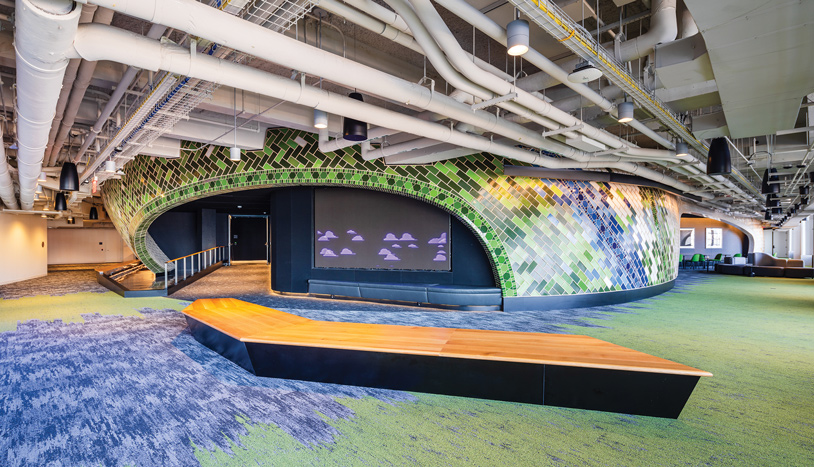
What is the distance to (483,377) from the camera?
3.30 meters

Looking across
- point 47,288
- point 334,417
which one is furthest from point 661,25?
point 47,288

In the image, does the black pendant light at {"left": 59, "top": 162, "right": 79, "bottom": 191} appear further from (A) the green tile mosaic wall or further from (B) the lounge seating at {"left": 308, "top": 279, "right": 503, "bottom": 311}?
(B) the lounge seating at {"left": 308, "top": 279, "right": 503, "bottom": 311}

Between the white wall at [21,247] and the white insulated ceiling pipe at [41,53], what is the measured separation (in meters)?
13.1

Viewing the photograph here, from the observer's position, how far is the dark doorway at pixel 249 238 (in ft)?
63.8

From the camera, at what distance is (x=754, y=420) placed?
301cm

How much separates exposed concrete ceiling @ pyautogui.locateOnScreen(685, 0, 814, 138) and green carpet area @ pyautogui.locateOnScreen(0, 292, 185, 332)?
8.87m

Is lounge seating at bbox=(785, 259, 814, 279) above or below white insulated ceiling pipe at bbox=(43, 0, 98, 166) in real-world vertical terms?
below

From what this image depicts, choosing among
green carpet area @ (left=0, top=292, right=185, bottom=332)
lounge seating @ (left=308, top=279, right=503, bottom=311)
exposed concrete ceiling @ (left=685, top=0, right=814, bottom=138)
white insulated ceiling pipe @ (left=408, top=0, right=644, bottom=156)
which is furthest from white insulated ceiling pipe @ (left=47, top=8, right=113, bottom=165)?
lounge seating @ (left=308, top=279, right=503, bottom=311)

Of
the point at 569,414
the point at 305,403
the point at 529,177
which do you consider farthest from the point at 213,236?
the point at 569,414

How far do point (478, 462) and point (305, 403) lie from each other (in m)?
1.57

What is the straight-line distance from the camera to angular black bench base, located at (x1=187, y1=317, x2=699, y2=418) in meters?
2.96

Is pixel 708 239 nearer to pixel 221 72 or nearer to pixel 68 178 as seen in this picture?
pixel 221 72

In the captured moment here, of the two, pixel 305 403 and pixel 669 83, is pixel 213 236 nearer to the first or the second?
pixel 305 403

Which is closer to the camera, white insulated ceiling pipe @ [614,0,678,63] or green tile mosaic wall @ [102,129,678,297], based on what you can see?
white insulated ceiling pipe @ [614,0,678,63]
